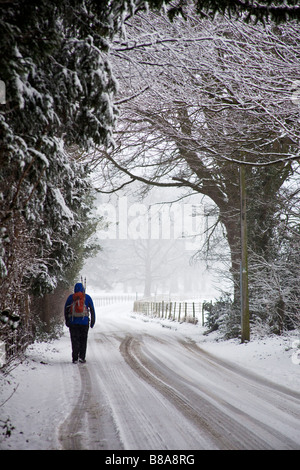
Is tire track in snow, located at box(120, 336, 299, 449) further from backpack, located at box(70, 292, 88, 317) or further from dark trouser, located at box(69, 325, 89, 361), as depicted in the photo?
backpack, located at box(70, 292, 88, 317)

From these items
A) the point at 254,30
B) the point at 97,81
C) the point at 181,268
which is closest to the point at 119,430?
the point at 97,81

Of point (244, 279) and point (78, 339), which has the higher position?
point (244, 279)

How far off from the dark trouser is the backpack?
0.28 meters

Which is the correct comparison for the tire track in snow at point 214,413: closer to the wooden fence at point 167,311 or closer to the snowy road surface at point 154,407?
the snowy road surface at point 154,407

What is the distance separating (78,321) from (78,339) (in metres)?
0.42

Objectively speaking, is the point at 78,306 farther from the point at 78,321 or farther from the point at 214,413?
the point at 214,413

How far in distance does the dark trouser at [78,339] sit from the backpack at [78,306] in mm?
285

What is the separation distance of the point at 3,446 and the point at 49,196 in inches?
138

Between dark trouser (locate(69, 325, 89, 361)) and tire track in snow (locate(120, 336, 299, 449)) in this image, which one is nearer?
tire track in snow (locate(120, 336, 299, 449))

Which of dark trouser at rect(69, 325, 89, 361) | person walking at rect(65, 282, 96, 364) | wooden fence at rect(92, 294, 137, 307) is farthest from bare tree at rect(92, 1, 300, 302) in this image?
wooden fence at rect(92, 294, 137, 307)

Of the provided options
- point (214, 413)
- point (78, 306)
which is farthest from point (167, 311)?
point (214, 413)

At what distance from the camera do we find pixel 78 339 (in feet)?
31.4

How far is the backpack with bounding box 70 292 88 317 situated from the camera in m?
9.64
